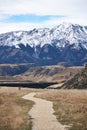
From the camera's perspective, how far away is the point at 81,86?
170875 millimetres

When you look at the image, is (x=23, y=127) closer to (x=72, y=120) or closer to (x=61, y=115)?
(x=72, y=120)

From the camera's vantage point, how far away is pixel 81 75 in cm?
18575

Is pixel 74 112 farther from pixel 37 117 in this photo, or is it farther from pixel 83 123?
pixel 83 123

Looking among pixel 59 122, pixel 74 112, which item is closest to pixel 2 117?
pixel 59 122

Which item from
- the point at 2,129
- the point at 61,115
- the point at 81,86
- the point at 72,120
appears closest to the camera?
the point at 2,129

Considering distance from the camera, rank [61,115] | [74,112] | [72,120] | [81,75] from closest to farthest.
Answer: [72,120], [61,115], [74,112], [81,75]

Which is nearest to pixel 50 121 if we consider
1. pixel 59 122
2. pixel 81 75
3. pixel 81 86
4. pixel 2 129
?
pixel 59 122

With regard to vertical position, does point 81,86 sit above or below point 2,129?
below

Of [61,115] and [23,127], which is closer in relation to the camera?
[23,127]

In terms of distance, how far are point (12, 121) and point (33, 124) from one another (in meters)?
2.39

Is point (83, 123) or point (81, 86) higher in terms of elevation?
point (83, 123)

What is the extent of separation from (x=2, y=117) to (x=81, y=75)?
148 metres

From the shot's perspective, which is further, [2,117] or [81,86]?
[81,86]

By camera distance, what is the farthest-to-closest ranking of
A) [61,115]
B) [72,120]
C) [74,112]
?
[74,112], [61,115], [72,120]
